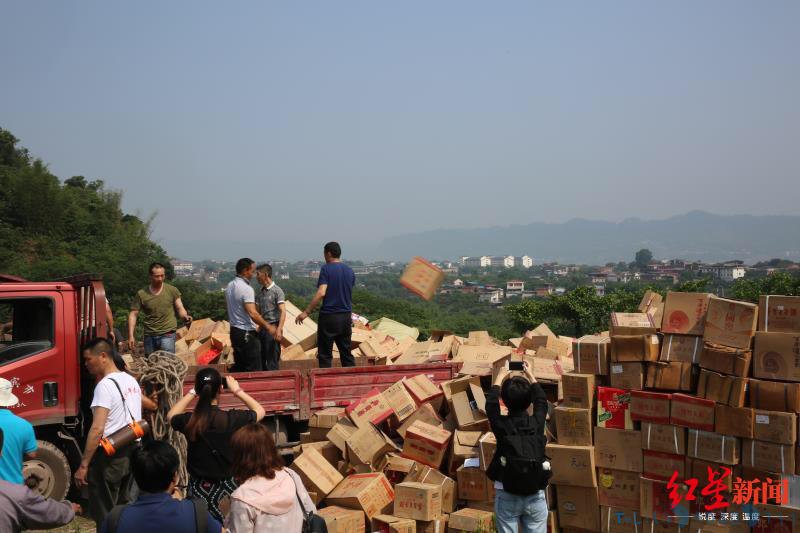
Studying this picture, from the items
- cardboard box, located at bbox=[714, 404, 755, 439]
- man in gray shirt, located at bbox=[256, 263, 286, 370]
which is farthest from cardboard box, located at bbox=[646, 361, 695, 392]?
man in gray shirt, located at bbox=[256, 263, 286, 370]

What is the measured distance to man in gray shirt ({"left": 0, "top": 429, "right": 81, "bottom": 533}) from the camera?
146 inches

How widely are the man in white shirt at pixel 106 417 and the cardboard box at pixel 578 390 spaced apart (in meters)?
3.36

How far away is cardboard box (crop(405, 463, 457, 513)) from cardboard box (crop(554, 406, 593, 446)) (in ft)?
3.38

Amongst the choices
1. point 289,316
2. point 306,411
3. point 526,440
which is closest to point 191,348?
point 289,316

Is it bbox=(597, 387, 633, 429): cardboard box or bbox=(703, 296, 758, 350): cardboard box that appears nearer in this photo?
bbox=(703, 296, 758, 350): cardboard box

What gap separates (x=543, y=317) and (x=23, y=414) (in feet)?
68.9

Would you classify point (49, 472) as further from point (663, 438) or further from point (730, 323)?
point (730, 323)

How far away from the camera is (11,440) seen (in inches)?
182

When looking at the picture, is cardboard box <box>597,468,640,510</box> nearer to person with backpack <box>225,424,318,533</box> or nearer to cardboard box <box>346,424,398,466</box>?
cardboard box <box>346,424,398,466</box>

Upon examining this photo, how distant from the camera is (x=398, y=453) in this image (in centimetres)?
742

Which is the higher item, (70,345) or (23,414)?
(70,345)

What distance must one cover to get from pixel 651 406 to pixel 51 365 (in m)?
5.07

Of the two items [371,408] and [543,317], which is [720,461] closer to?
[371,408]

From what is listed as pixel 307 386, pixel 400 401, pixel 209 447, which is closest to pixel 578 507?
pixel 400 401
